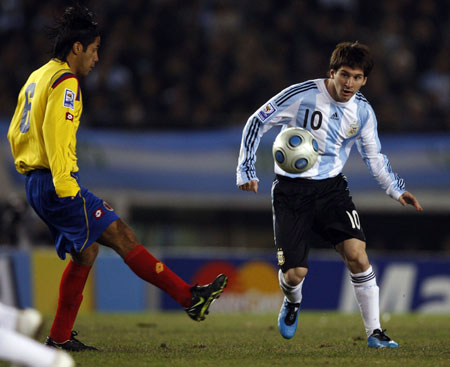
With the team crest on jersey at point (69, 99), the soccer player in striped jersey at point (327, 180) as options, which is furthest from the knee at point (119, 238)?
the soccer player in striped jersey at point (327, 180)

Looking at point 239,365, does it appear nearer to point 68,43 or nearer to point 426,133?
point 68,43

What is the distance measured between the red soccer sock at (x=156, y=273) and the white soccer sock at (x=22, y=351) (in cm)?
196

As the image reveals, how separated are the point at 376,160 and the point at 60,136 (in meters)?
2.70

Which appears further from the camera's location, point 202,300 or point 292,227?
point 292,227

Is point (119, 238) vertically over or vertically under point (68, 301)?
over

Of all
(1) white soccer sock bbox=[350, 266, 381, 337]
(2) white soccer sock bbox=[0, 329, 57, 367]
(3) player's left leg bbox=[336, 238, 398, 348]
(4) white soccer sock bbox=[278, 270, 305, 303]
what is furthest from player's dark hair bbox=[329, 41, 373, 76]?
(2) white soccer sock bbox=[0, 329, 57, 367]

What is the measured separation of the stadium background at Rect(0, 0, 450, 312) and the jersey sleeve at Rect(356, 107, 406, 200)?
22.8 ft

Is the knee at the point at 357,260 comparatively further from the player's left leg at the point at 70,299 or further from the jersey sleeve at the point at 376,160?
the player's left leg at the point at 70,299

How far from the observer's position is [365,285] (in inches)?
269

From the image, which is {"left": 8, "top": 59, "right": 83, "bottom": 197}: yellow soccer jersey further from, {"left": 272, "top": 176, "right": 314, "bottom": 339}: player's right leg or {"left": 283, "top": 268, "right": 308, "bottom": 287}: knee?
{"left": 283, "top": 268, "right": 308, "bottom": 287}: knee

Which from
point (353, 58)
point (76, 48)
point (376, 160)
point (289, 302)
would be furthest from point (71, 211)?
point (376, 160)

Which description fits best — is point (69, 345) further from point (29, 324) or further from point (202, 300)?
point (29, 324)

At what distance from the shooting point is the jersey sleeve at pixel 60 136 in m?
5.70

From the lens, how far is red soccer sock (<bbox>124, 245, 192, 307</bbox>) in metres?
6.09
